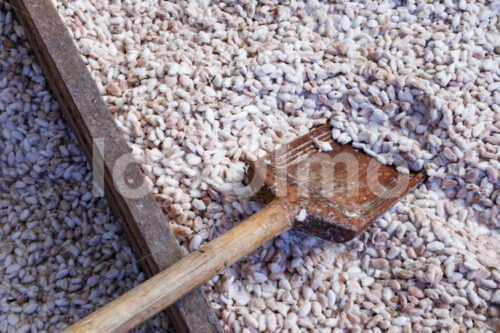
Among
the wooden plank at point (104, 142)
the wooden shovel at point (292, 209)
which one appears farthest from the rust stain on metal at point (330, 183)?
the wooden plank at point (104, 142)

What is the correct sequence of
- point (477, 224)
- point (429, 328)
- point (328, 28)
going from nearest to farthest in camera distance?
point (429, 328) → point (477, 224) → point (328, 28)

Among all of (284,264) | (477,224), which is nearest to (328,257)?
(284,264)

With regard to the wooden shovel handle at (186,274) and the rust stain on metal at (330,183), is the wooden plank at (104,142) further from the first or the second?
the rust stain on metal at (330,183)

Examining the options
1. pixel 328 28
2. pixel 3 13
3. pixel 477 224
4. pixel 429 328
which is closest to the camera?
pixel 429 328

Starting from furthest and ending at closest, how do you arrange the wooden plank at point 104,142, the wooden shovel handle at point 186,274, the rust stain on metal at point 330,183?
the rust stain on metal at point 330,183 < the wooden plank at point 104,142 < the wooden shovel handle at point 186,274

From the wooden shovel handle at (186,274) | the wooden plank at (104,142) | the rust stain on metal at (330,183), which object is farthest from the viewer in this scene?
the rust stain on metal at (330,183)

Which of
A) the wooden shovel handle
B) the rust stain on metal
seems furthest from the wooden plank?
the rust stain on metal

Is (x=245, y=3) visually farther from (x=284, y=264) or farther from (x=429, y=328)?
(x=429, y=328)

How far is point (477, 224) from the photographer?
141 centimetres

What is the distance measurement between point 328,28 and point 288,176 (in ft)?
1.99

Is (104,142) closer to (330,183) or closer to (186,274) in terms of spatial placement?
(186,274)

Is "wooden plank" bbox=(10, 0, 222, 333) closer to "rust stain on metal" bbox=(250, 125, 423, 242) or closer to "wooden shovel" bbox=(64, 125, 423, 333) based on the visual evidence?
"wooden shovel" bbox=(64, 125, 423, 333)

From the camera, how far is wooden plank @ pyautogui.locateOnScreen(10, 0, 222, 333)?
44.1 inches

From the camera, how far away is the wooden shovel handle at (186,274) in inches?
37.4
